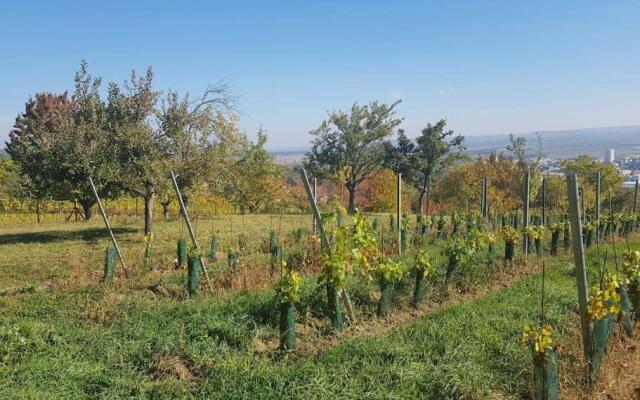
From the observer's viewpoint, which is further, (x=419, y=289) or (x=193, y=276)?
(x=193, y=276)

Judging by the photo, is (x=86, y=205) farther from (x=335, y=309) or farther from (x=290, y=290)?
(x=290, y=290)

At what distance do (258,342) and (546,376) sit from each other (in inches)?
106

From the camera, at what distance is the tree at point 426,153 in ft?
87.3

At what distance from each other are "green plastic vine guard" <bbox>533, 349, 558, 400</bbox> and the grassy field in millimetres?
378

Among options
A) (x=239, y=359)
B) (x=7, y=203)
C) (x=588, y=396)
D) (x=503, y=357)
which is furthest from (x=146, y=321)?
(x=7, y=203)

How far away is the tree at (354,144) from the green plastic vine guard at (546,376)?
2405cm

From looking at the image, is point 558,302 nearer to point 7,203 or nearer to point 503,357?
point 503,357

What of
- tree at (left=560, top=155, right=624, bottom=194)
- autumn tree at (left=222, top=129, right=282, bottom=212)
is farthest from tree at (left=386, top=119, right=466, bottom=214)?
tree at (left=560, top=155, right=624, bottom=194)

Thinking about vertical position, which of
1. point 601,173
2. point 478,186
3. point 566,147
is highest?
point 566,147

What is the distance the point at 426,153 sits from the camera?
26969mm

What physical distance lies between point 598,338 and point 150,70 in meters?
11.9

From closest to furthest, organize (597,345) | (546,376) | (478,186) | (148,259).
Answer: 1. (546,376)
2. (597,345)
3. (148,259)
4. (478,186)

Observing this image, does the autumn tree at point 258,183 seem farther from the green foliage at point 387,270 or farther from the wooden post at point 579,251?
the wooden post at point 579,251

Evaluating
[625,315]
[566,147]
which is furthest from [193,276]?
[566,147]
